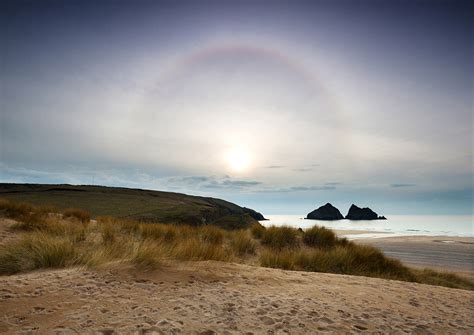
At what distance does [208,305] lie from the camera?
3.10 m

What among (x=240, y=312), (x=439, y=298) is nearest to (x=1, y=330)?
(x=240, y=312)

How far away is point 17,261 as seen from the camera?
436cm

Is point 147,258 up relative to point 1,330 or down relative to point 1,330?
up

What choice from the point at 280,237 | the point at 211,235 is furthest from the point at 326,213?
the point at 211,235

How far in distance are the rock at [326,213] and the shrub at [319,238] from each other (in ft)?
186

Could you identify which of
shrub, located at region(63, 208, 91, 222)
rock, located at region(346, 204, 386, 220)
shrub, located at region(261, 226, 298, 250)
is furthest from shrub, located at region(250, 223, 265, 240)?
rock, located at region(346, 204, 386, 220)

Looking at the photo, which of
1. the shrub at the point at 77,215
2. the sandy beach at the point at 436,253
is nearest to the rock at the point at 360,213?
the sandy beach at the point at 436,253

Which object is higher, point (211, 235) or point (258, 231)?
point (258, 231)

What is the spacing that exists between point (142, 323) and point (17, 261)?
3.11m

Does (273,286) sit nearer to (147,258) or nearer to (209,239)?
(147,258)

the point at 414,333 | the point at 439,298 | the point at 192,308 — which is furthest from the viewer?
the point at 439,298

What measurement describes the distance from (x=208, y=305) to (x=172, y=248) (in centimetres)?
269

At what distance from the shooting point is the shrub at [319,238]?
12367mm

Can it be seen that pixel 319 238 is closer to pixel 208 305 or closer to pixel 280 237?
pixel 280 237
